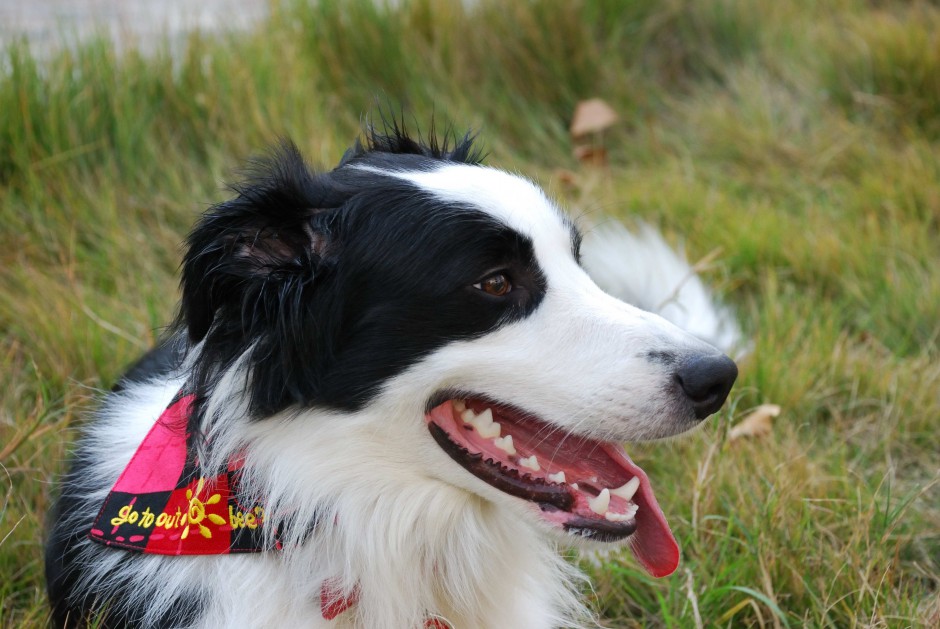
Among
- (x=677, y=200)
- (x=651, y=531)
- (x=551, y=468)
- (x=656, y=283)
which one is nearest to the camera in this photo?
(x=551, y=468)

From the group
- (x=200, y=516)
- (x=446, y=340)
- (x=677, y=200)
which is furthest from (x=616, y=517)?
(x=677, y=200)

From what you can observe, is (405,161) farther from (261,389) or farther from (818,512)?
(818,512)

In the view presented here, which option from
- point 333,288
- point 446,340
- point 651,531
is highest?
point 333,288

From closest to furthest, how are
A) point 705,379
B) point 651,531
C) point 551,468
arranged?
point 705,379
point 551,468
point 651,531

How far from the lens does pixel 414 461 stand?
1.97 metres

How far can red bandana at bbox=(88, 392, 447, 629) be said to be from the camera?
1968 millimetres

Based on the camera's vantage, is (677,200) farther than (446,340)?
Yes

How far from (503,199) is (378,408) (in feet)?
1.65

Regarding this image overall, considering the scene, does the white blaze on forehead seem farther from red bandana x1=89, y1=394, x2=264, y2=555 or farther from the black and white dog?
red bandana x1=89, y1=394, x2=264, y2=555

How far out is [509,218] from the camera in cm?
200

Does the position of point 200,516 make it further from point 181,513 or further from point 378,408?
point 378,408

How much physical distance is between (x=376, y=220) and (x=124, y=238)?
6.98 feet

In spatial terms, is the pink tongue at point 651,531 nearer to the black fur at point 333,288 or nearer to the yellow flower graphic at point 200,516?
the black fur at point 333,288

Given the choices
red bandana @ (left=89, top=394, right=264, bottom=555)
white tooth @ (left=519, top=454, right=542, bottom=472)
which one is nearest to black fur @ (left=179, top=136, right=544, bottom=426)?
red bandana @ (left=89, top=394, right=264, bottom=555)
